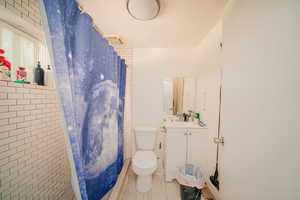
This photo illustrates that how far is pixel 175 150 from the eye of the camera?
161 centimetres

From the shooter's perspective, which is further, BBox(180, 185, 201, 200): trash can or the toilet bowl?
the toilet bowl

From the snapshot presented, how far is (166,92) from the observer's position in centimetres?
207

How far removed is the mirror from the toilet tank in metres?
0.53

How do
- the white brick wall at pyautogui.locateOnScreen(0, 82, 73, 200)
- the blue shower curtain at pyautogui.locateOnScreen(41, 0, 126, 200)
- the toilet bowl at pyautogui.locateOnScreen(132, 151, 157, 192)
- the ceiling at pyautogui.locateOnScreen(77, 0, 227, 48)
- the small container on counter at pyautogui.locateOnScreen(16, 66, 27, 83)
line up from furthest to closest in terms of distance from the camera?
the toilet bowl at pyautogui.locateOnScreen(132, 151, 157, 192), the ceiling at pyautogui.locateOnScreen(77, 0, 227, 48), the small container on counter at pyautogui.locateOnScreen(16, 66, 27, 83), the white brick wall at pyautogui.locateOnScreen(0, 82, 73, 200), the blue shower curtain at pyautogui.locateOnScreen(41, 0, 126, 200)

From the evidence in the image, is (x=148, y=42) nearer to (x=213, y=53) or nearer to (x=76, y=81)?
(x=213, y=53)

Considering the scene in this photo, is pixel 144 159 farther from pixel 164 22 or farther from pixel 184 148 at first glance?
pixel 164 22

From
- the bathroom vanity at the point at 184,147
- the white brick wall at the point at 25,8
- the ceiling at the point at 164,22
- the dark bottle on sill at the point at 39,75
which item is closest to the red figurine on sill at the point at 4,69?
the dark bottle on sill at the point at 39,75

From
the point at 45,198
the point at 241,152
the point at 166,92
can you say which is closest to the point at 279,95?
the point at 241,152

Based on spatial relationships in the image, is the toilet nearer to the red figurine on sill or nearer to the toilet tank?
the toilet tank

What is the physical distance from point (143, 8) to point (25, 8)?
3.47 ft

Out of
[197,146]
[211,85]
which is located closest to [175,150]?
[197,146]

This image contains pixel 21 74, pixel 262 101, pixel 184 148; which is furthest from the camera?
pixel 184 148

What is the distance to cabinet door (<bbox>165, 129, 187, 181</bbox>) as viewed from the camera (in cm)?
160

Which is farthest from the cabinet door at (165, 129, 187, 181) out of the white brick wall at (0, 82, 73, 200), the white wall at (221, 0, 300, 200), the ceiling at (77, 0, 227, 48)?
the ceiling at (77, 0, 227, 48)
